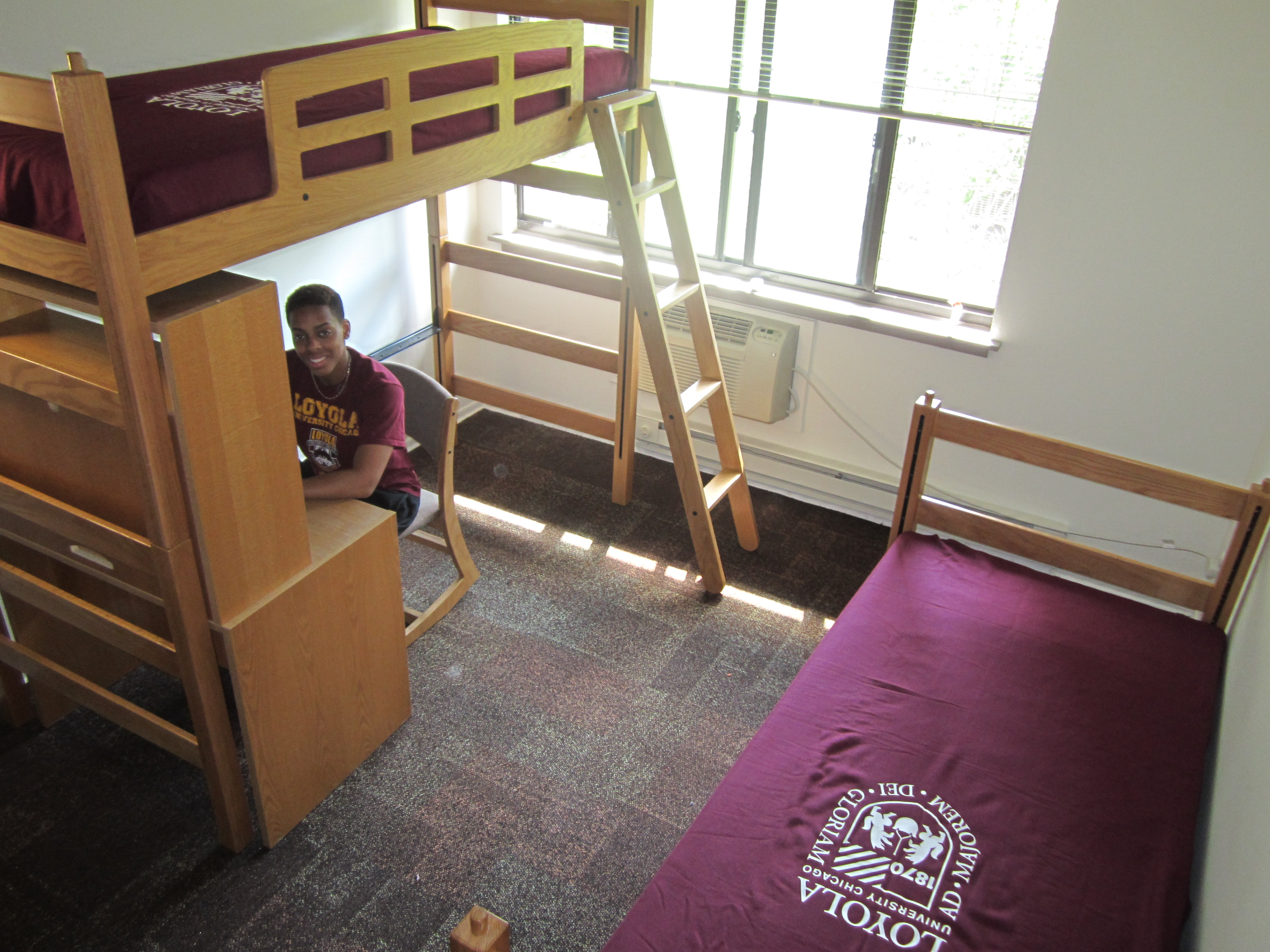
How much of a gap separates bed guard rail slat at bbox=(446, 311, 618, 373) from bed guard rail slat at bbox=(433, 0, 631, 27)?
1.03m

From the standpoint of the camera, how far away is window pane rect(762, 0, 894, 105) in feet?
9.78

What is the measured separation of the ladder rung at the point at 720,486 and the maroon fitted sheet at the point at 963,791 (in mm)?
810

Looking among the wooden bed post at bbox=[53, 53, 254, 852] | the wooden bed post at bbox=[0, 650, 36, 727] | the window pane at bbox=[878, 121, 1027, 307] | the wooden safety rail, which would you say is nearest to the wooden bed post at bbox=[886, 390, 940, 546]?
the wooden safety rail

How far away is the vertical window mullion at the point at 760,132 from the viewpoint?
3.12 m

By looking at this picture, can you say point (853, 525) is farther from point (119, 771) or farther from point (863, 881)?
point (119, 771)

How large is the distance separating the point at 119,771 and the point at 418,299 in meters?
2.03

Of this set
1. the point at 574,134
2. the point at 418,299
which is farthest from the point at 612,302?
the point at 574,134

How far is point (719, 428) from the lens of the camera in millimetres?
3156

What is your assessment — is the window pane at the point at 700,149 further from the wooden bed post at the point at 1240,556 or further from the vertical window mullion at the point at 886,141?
the wooden bed post at the point at 1240,556

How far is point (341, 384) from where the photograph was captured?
2379mm

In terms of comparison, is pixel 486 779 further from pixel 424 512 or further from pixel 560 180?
pixel 560 180

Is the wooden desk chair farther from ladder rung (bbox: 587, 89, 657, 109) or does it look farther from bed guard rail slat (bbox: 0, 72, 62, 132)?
bed guard rail slat (bbox: 0, 72, 62, 132)

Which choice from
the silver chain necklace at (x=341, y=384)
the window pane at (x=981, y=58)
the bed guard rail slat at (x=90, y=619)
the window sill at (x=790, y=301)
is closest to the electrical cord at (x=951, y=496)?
the window sill at (x=790, y=301)

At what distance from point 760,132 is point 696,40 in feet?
1.23
